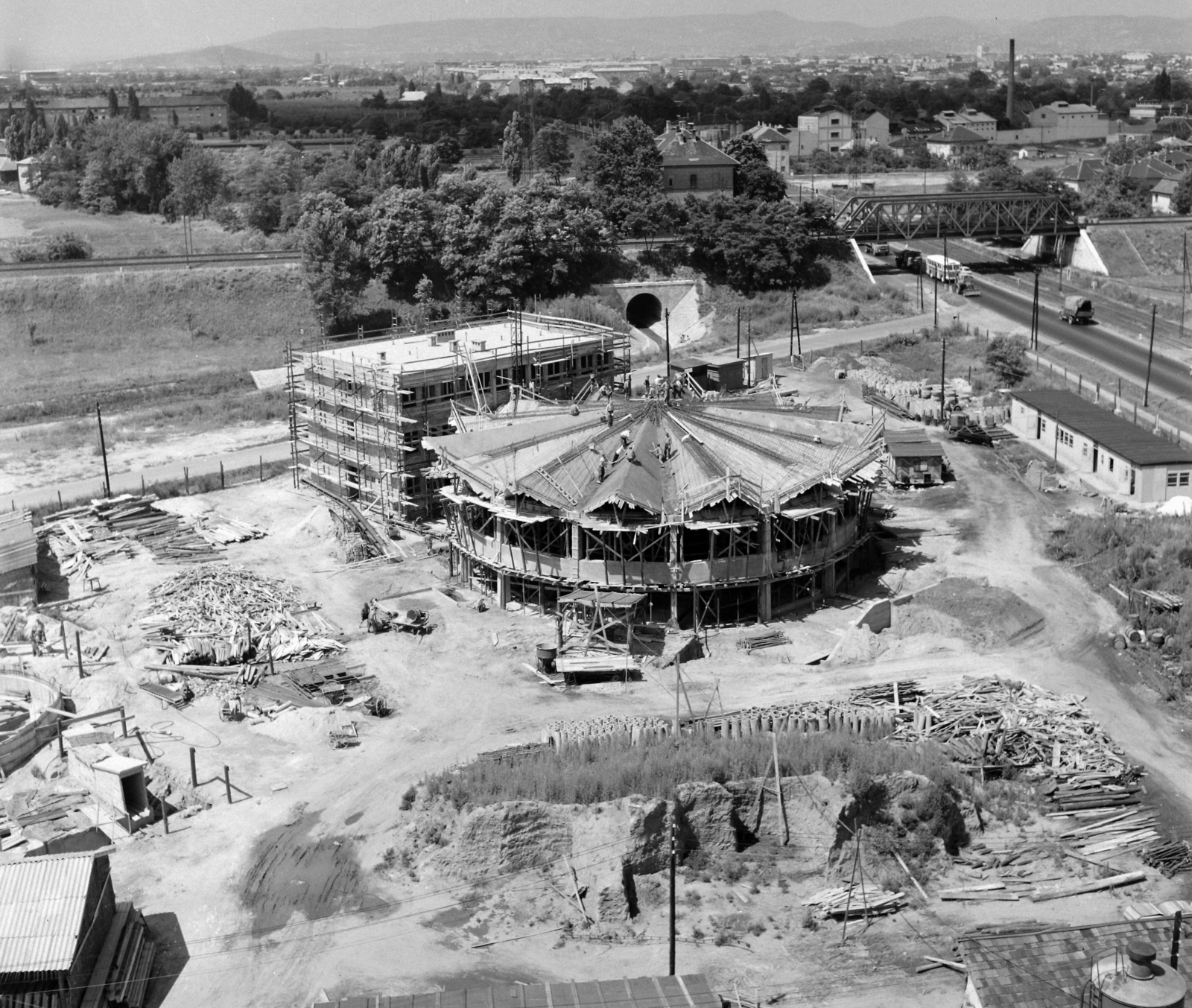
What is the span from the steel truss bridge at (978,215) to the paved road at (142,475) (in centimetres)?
4543

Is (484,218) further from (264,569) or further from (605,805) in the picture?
(605,805)

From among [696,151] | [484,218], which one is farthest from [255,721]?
[696,151]

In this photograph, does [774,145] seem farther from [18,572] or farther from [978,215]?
[18,572]

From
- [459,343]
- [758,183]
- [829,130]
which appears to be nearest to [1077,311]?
[758,183]

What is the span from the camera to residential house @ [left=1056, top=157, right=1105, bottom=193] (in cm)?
12300

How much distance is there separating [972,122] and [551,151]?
2847 inches

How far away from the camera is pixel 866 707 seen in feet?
131

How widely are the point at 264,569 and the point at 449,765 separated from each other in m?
17.3

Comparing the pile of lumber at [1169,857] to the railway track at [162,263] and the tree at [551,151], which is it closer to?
the railway track at [162,263]

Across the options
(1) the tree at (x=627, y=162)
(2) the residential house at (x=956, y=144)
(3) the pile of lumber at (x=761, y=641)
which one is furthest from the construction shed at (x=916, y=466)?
(2) the residential house at (x=956, y=144)

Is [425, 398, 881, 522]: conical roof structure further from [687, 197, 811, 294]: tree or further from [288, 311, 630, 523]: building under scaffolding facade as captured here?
[687, 197, 811, 294]: tree

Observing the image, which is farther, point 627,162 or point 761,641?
point 627,162

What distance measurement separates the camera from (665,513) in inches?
1829

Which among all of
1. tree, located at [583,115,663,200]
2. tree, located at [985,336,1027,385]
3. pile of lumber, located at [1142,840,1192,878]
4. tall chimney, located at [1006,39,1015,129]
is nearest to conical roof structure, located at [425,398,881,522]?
pile of lumber, located at [1142,840,1192,878]
